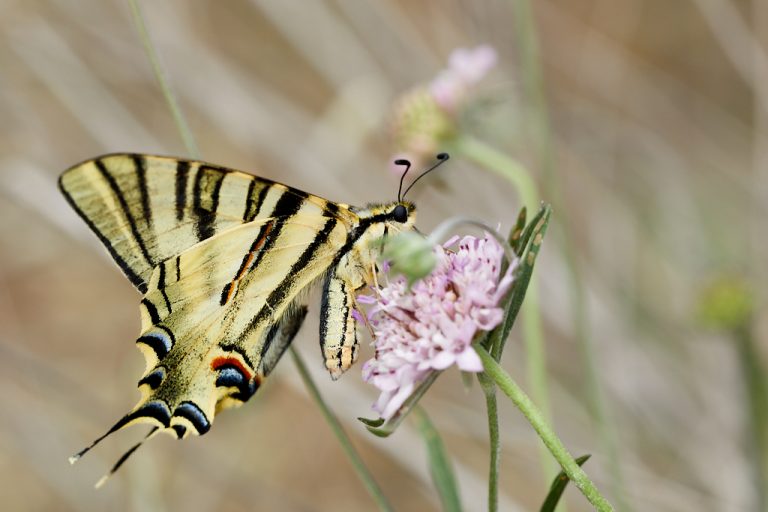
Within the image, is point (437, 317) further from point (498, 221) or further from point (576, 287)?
point (498, 221)

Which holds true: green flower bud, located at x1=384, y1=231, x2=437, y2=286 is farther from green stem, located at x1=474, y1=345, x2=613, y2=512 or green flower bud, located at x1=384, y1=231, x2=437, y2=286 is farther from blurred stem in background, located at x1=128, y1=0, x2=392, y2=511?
blurred stem in background, located at x1=128, y1=0, x2=392, y2=511

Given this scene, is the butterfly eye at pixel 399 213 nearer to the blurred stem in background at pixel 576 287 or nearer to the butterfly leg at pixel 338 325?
the butterfly leg at pixel 338 325

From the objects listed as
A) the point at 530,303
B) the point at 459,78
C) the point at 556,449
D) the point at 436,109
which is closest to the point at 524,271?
the point at 556,449

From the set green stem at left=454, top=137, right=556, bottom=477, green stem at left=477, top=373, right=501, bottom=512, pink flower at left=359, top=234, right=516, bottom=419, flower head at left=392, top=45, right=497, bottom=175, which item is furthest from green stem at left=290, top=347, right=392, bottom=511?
flower head at left=392, top=45, right=497, bottom=175

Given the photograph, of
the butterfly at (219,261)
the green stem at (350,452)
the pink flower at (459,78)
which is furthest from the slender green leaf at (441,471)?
the pink flower at (459,78)

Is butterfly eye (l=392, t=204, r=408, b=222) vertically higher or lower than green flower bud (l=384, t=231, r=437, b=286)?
higher

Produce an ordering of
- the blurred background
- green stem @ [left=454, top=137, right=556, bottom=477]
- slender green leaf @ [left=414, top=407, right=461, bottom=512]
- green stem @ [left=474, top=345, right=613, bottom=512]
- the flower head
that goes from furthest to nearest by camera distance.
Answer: the blurred background
the flower head
green stem @ [left=454, top=137, right=556, bottom=477]
slender green leaf @ [left=414, top=407, right=461, bottom=512]
green stem @ [left=474, top=345, right=613, bottom=512]
